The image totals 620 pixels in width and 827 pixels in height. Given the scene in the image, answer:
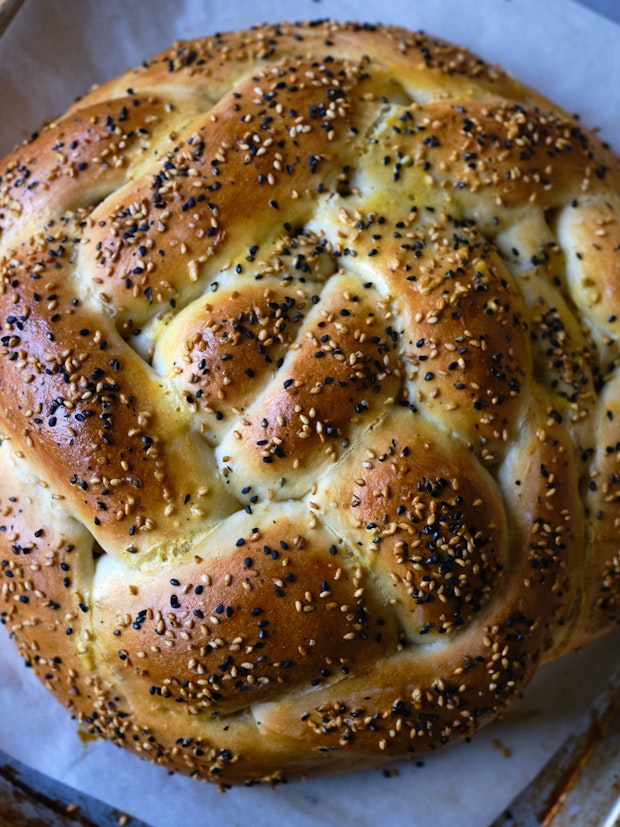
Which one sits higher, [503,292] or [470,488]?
[503,292]

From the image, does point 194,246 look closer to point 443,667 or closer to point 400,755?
point 443,667

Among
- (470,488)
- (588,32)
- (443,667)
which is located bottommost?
(443,667)

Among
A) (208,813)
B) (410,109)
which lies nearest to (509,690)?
(208,813)

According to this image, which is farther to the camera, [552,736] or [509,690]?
[552,736]

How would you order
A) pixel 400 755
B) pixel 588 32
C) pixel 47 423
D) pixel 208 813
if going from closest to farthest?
pixel 47 423 → pixel 400 755 → pixel 208 813 → pixel 588 32

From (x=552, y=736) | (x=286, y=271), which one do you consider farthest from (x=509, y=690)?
(x=286, y=271)

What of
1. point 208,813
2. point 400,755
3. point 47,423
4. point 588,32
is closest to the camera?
point 47,423
